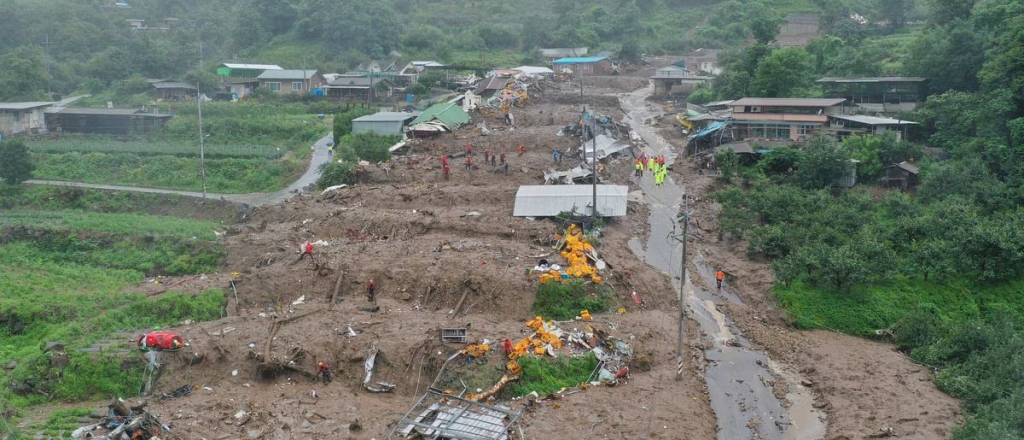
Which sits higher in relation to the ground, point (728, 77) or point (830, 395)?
point (728, 77)

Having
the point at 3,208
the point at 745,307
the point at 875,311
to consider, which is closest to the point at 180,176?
the point at 3,208

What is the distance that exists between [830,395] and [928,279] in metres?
8.48

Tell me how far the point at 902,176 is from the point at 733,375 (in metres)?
18.7

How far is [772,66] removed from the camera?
4747 centimetres

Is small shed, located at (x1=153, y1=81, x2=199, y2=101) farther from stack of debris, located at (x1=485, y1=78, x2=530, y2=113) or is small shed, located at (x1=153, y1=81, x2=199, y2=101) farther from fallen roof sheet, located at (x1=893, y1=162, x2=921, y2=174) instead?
fallen roof sheet, located at (x1=893, y1=162, x2=921, y2=174)

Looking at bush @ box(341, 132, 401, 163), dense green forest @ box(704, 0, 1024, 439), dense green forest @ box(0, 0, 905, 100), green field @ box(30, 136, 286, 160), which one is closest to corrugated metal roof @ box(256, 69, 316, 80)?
dense green forest @ box(0, 0, 905, 100)

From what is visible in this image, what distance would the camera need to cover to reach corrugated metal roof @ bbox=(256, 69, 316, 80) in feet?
215

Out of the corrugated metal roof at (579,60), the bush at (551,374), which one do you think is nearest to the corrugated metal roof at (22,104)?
the corrugated metal roof at (579,60)

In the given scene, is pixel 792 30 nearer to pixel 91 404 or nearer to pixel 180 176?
pixel 180 176

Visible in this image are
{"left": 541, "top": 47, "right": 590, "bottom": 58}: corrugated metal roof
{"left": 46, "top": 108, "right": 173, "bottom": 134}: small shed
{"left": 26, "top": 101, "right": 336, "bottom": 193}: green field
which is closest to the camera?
{"left": 26, "top": 101, "right": 336, "bottom": 193}: green field

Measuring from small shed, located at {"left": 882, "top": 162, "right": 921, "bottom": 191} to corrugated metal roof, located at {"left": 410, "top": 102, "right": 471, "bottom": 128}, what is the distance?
2319 cm

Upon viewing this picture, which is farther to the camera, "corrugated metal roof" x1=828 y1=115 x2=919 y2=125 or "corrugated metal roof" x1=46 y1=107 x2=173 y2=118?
"corrugated metal roof" x1=46 y1=107 x2=173 y2=118

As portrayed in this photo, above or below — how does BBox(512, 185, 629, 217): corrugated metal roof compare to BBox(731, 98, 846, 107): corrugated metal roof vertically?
below

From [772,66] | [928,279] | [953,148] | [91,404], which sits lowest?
[91,404]
